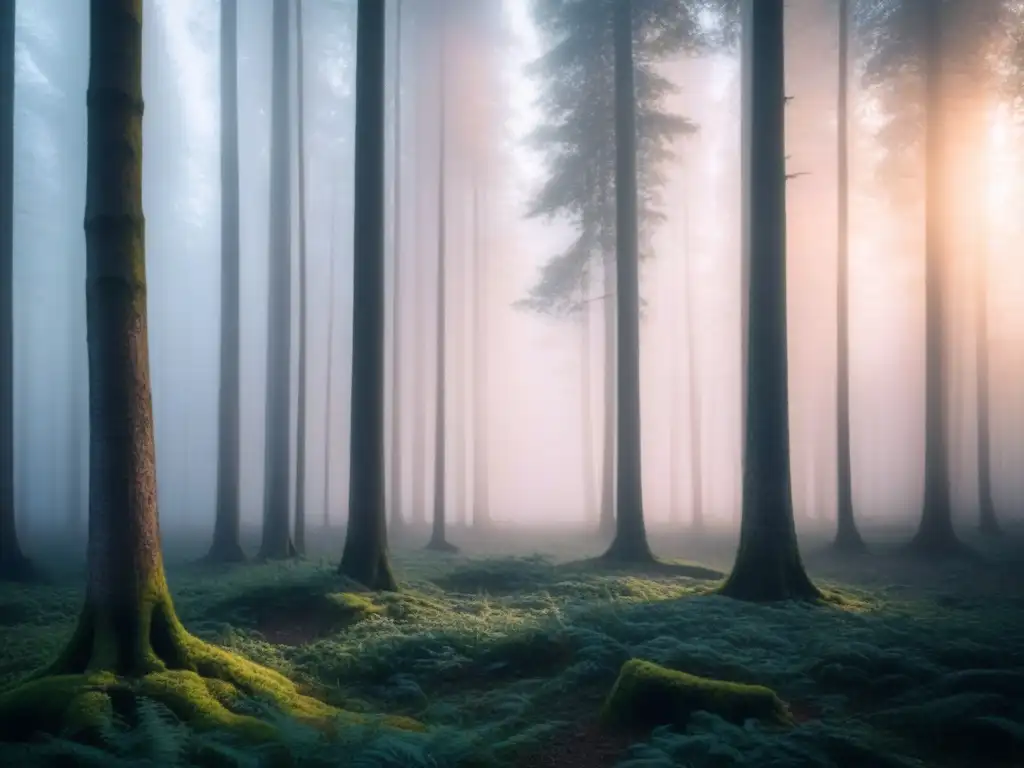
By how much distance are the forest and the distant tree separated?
111mm

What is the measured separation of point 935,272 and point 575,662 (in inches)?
623

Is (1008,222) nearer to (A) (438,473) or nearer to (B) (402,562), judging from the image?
(A) (438,473)

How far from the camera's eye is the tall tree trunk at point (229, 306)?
61.2 ft

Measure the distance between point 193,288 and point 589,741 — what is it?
54.9m

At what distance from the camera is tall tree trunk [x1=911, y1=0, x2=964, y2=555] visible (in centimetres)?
1770

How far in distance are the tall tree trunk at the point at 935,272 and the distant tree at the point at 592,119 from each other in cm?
613

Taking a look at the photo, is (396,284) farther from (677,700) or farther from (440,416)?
(677,700)

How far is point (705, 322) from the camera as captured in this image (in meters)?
38.0

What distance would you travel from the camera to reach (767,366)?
1120cm

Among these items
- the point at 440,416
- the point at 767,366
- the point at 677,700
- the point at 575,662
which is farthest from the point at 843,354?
the point at 677,700

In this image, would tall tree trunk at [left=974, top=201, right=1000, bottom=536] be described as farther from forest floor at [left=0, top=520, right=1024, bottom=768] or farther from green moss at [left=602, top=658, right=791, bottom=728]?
green moss at [left=602, top=658, right=791, bottom=728]

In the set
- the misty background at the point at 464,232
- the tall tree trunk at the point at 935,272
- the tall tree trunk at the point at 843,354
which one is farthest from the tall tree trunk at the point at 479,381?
the tall tree trunk at the point at 935,272

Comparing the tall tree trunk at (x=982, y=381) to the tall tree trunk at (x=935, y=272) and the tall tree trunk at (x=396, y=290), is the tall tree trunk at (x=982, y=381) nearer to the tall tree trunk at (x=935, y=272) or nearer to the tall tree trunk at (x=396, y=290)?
the tall tree trunk at (x=935, y=272)

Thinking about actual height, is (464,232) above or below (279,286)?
above
